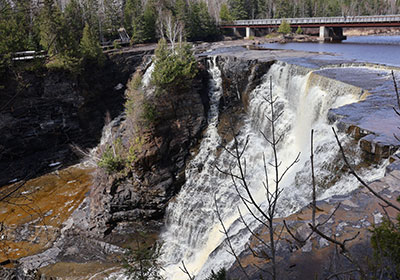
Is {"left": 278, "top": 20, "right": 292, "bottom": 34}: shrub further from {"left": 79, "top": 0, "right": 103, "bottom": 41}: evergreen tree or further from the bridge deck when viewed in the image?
{"left": 79, "top": 0, "right": 103, "bottom": 41}: evergreen tree

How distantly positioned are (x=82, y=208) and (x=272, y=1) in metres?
71.7

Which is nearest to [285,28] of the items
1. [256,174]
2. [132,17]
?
[132,17]

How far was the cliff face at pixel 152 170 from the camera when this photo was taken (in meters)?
16.9

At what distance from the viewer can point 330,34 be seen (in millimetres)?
48656

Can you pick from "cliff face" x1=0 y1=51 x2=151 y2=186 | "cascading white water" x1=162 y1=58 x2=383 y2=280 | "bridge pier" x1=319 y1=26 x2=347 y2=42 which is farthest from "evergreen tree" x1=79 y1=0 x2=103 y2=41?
"bridge pier" x1=319 y1=26 x2=347 y2=42

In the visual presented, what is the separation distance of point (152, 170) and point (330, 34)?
4254 centimetres

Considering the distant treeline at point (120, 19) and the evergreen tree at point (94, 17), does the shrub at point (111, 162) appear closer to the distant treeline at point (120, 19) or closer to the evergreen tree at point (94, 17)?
the distant treeline at point (120, 19)

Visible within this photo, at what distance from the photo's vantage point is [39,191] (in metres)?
20.3

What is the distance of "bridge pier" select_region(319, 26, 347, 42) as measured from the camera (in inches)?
1877

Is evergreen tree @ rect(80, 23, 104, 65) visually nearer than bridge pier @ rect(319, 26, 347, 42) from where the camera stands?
Yes

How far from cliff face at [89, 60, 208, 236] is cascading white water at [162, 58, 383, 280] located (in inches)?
34.0

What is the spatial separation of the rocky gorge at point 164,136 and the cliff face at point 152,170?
57mm

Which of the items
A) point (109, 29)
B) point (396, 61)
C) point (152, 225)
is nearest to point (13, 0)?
point (152, 225)

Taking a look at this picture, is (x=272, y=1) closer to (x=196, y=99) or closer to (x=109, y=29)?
(x=109, y=29)
